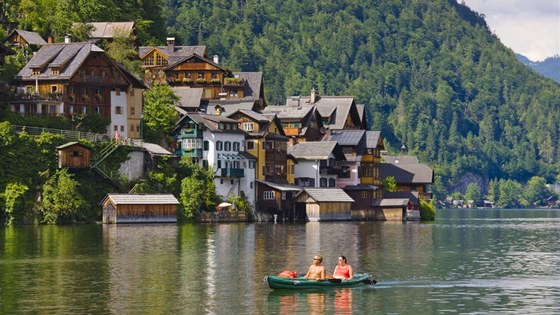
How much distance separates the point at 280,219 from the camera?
454 ft

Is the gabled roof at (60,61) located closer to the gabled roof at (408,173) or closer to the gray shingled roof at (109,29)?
the gray shingled roof at (109,29)

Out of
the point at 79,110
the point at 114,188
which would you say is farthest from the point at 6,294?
the point at 79,110

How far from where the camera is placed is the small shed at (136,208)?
115625 mm

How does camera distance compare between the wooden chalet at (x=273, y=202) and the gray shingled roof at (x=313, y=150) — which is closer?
the wooden chalet at (x=273, y=202)

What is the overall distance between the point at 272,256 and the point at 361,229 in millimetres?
39627

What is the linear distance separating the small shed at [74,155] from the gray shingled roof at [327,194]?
27022 mm

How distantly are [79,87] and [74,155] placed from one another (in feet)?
46.3

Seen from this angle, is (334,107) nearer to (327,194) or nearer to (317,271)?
(327,194)

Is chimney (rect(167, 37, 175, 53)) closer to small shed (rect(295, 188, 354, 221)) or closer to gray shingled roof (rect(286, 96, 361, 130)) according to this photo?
gray shingled roof (rect(286, 96, 361, 130))

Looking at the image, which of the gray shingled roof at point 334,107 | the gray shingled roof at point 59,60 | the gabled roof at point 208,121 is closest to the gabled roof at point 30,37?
the gray shingled roof at point 59,60

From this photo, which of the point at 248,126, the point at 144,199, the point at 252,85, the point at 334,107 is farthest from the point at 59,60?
the point at 252,85

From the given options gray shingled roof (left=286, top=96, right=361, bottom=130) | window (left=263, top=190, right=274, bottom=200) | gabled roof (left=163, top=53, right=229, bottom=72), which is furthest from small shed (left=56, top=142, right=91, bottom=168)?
gray shingled roof (left=286, top=96, right=361, bottom=130)

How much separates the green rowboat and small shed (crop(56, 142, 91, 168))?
59.2 m

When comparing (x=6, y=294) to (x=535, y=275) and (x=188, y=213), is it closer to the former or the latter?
(x=535, y=275)
